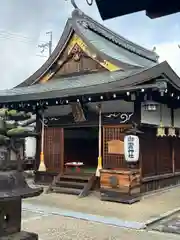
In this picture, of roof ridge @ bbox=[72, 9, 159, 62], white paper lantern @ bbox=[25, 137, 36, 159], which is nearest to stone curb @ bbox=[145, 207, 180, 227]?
white paper lantern @ bbox=[25, 137, 36, 159]

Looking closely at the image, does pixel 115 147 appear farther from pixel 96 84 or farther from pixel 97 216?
pixel 97 216

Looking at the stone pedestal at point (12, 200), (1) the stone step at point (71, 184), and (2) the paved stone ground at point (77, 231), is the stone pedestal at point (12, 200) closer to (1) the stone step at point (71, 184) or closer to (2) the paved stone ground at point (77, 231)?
(2) the paved stone ground at point (77, 231)

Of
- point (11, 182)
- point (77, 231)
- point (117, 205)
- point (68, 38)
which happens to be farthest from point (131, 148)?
point (11, 182)

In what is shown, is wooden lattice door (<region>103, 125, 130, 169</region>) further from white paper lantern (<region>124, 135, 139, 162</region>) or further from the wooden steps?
the wooden steps

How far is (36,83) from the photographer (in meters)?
12.7

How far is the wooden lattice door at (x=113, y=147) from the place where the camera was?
9.76m

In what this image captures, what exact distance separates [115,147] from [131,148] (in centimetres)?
77

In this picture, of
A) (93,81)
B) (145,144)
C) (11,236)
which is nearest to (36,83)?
(93,81)

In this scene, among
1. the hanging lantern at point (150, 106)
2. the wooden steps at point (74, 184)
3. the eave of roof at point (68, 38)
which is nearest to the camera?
the hanging lantern at point (150, 106)

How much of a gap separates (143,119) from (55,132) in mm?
3178

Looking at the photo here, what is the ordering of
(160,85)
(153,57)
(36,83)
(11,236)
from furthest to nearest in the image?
(153,57) < (36,83) < (160,85) < (11,236)

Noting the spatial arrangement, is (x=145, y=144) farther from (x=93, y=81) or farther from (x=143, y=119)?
(x=93, y=81)

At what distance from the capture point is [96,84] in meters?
9.74

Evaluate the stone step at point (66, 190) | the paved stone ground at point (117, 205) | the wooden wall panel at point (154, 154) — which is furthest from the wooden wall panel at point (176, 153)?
the stone step at point (66, 190)
